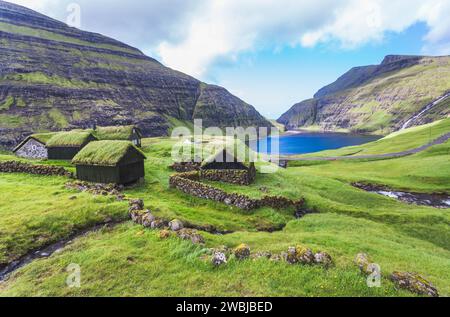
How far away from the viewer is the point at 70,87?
18200 centimetres

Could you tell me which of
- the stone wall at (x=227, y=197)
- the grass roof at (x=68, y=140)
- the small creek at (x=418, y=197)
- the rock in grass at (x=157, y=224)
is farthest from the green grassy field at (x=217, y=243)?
the grass roof at (x=68, y=140)

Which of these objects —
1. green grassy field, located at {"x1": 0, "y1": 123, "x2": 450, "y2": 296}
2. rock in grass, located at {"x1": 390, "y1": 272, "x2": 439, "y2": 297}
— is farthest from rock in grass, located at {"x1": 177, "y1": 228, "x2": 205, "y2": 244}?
rock in grass, located at {"x1": 390, "y1": 272, "x2": 439, "y2": 297}

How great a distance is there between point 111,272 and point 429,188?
53226 millimetres

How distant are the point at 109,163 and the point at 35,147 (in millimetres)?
31622

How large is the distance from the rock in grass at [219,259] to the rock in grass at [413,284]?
7.57 meters

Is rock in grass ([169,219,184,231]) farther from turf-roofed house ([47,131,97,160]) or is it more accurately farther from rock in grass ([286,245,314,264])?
turf-roofed house ([47,131,97,160])

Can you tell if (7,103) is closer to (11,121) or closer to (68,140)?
(11,121)

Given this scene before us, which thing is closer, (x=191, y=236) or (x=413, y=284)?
(x=413, y=284)

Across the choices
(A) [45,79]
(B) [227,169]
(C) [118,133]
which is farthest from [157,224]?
(A) [45,79]

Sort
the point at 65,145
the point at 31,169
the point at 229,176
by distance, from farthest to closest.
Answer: the point at 65,145, the point at 229,176, the point at 31,169

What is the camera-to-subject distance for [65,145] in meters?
47.3

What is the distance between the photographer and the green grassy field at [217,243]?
11.4 m

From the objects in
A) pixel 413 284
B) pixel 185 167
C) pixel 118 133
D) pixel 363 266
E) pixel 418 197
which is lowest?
pixel 418 197

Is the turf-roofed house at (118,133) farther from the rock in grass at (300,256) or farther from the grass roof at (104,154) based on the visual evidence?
the rock in grass at (300,256)
